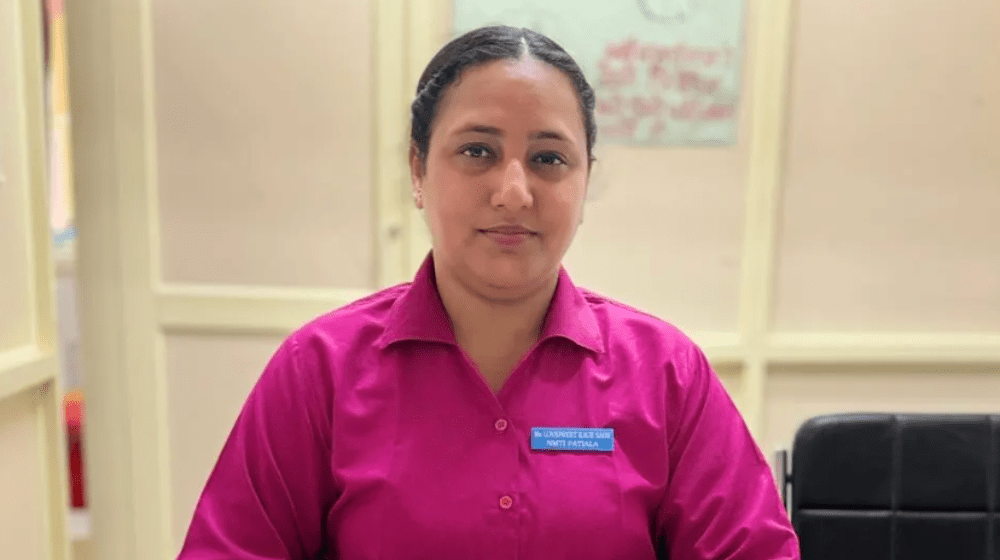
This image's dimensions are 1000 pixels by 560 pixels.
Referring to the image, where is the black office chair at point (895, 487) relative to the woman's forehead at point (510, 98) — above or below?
below

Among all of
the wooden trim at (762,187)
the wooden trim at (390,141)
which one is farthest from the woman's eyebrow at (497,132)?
the wooden trim at (762,187)

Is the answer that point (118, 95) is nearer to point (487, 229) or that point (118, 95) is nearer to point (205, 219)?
point (205, 219)

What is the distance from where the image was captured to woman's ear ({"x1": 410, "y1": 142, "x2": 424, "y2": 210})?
104 cm

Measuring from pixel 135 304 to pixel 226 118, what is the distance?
55 cm

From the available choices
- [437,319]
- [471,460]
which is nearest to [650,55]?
[437,319]

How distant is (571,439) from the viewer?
956 millimetres

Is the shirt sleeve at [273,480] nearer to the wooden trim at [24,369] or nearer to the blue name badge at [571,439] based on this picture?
the blue name badge at [571,439]

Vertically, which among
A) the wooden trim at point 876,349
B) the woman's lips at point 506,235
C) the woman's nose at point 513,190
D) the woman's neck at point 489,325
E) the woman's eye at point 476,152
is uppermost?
the woman's eye at point 476,152

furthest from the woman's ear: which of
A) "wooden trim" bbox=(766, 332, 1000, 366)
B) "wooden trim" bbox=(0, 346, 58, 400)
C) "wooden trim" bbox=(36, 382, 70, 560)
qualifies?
"wooden trim" bbox=(766, 332, 1000, 366)

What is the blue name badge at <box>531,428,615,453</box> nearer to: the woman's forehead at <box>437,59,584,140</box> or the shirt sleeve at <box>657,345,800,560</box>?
the shirt sleeve at <box>657,345,800,560</box>

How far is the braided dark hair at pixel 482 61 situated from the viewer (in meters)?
0.96

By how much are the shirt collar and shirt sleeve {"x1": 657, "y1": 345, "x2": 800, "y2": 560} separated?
5.6 inches

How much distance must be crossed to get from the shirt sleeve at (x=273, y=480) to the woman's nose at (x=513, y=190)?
0.35 m

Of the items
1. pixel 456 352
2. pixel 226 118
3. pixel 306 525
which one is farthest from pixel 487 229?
pixel 226 118
